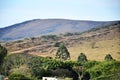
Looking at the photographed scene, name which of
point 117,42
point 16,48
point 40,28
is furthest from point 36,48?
point 40,28

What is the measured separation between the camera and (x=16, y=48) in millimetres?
93812

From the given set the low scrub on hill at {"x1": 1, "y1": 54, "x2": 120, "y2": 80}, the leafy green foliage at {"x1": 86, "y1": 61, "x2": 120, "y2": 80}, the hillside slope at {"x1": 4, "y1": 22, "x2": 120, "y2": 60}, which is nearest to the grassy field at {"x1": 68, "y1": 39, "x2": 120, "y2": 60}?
the hillside slope at {"x1": 4, "y1": 22, "x2": 120, "y2": 60}

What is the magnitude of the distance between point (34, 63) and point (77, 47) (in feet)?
157

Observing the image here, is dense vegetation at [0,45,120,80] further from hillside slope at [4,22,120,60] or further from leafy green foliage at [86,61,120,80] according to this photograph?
hillside slope at [4,22,120,60]

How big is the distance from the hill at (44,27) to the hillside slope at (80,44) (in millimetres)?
49936

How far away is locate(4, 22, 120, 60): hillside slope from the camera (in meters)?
86.5

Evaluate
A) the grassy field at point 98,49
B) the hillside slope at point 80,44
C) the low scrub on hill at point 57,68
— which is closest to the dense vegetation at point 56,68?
the low scrub on hill at point 57,68

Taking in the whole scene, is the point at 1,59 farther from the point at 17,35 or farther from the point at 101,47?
the point at 17,35

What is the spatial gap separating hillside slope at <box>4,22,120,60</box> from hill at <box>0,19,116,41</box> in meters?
49.9

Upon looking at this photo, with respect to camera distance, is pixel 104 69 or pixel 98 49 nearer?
pixel 104 69

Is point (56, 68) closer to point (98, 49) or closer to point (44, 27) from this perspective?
point (98, 49)

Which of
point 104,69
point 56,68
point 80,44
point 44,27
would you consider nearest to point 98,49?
point 80,44

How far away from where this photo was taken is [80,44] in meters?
98.2

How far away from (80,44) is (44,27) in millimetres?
76392
